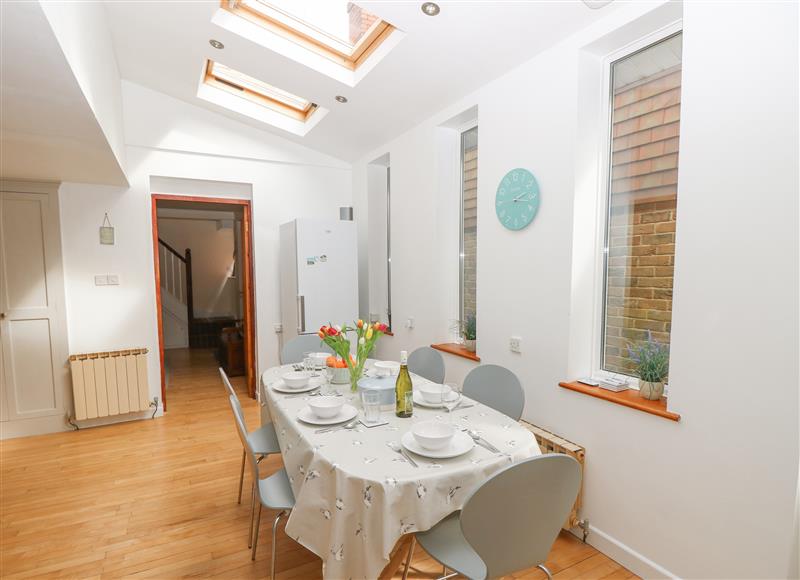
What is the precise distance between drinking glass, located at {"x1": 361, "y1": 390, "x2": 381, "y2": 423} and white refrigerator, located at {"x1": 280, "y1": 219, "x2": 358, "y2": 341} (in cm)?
229

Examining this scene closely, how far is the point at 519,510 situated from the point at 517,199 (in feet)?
5.94

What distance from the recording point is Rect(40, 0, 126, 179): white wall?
146 centimetres

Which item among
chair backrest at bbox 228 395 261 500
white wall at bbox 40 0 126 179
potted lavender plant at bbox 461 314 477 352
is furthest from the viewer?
potted lavender plant at bbox 461 314 477 352

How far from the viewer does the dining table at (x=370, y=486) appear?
136 centimetres

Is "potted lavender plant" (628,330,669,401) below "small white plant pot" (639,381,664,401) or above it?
above

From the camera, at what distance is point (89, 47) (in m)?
2.04

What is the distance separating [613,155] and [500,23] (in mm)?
934

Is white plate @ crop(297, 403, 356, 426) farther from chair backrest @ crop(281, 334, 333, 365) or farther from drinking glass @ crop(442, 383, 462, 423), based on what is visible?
chair backrest @ crop(281, 334, 333, 365)

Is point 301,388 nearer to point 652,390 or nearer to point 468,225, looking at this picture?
point 652,390

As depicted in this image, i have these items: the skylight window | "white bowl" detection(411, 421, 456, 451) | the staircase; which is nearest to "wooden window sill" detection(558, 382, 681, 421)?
"white bowl" detection(411, 421, 456, 451)

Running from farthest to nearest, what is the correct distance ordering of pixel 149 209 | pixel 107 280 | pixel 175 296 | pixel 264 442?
1. pixel 175 296
2. pixel 149 209
3. pixel 107 280
4. pixel 264 442

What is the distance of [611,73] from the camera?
7.40 ft

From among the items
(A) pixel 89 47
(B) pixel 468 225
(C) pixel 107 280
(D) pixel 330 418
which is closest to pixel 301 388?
(D) pixel 330 418

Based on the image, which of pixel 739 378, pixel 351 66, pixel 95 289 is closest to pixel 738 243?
pixel 739 378
